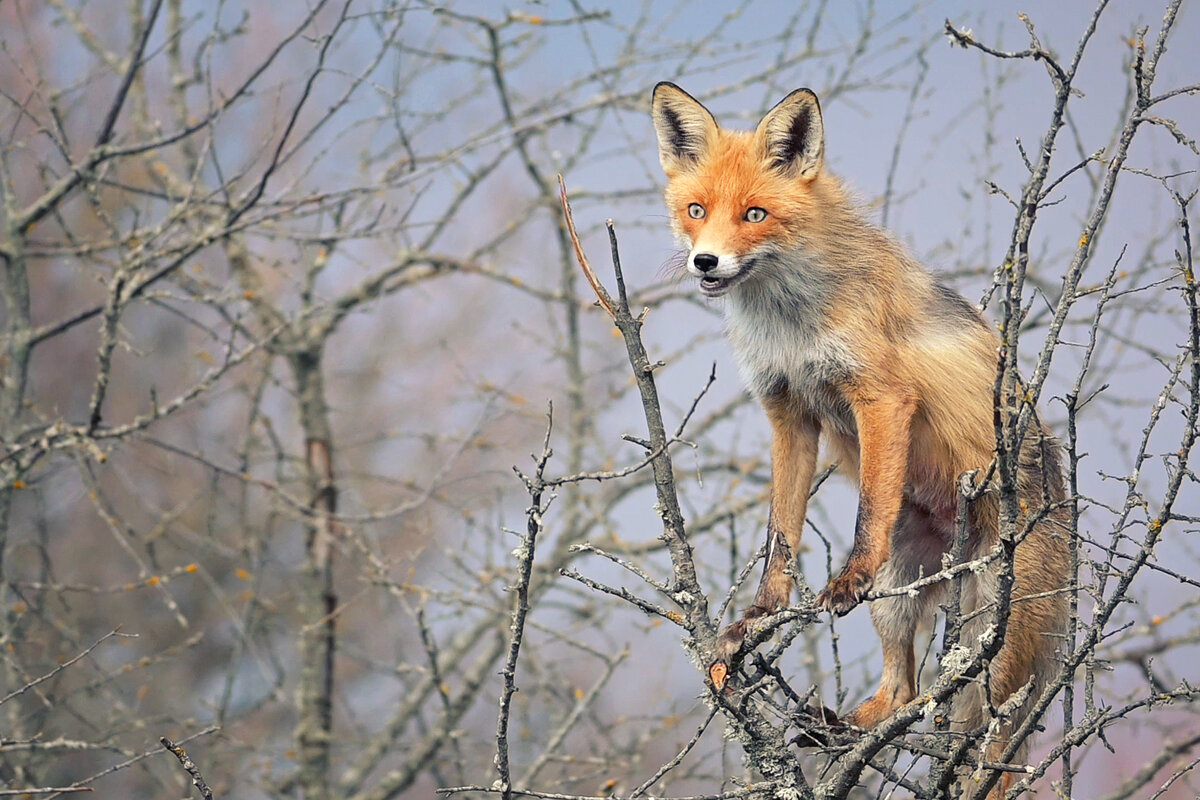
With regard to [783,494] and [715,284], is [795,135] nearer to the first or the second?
[715,284]

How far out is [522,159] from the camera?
26.2 ft

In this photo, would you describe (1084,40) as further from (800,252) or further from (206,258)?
(206,258)

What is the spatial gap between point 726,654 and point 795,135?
1870 millimetres

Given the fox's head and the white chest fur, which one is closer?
the fox's head

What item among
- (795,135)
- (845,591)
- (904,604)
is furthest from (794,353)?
(904,604)

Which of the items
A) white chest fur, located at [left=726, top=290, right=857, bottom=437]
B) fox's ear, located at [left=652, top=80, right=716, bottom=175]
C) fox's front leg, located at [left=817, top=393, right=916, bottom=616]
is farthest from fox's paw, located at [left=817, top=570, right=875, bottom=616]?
fox's ear, located at [left=652, top=80, right=716, bottom=175]

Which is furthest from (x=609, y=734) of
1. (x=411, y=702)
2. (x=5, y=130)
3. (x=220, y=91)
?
(x=5, y=130)

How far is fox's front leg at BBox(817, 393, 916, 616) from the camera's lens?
12.0ft

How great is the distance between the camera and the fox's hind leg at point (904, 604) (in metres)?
4.22

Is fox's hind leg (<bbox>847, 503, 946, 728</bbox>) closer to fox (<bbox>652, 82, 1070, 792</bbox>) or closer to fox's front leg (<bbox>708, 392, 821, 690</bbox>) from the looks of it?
fox (<bbox>652, 82, 1070, 792</bbox>)

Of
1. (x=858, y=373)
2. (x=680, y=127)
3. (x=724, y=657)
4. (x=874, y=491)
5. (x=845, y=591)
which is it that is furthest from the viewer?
(x=680, y=127)

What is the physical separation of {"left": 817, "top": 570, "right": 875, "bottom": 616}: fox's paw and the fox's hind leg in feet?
1.80

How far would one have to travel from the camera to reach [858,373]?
397 centimetres

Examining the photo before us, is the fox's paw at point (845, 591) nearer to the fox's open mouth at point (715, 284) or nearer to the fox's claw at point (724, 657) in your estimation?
the fox's claw at point (724, 657)
